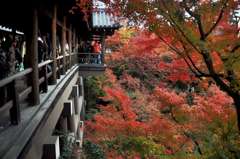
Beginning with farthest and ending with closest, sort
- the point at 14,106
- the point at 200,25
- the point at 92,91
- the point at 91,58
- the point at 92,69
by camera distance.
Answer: the point at 92,91, the point at 91,58, the point at 92,69, the point at 200,25, the point at 14,106

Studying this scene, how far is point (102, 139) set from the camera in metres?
20.2

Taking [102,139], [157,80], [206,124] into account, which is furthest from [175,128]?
[157,80]

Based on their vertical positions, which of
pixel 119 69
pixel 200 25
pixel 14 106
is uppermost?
pixel 200 25

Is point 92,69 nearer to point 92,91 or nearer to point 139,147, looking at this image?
point 139,147

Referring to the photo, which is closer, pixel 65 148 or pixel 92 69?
→ pixel 65 148

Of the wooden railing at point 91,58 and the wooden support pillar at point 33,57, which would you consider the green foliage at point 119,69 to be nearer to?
the wooden railing at point 91,58

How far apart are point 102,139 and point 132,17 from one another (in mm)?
12125

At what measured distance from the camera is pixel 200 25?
945cm

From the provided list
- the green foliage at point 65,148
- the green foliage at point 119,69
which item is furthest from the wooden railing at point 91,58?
the green foliage at point 65,148

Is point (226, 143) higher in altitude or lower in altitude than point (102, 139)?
higher

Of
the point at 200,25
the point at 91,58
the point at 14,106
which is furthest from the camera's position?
the point at 91,58

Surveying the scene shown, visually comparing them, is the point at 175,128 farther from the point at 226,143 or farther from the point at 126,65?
the point at 126,65

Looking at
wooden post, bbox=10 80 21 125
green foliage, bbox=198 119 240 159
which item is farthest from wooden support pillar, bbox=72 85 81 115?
wooden post, bbox=10 80 21 125

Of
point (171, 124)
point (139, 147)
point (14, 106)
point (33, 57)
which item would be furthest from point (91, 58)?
point (14, 106)
